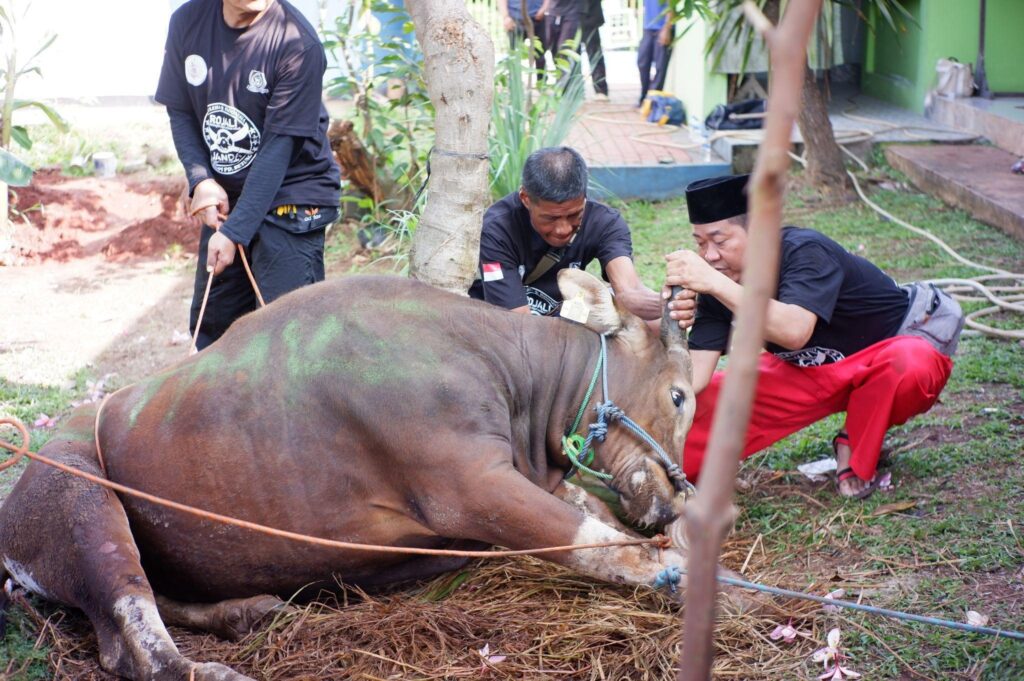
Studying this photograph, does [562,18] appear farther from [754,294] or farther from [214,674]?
[754,294]

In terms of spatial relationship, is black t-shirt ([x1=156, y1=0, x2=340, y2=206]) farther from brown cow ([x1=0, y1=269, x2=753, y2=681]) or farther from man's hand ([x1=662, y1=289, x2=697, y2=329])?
man's hand ([x1=662, y1=289, x2=697, y2=329])

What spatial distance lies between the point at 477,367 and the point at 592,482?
0.78m

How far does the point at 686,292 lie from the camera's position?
12.8 ft

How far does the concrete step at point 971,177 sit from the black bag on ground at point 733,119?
152 centimetres

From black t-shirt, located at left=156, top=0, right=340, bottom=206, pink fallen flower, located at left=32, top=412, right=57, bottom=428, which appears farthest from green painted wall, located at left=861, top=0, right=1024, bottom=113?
pink fallen flower, located at left=32, top=412, right=57, bottom=428

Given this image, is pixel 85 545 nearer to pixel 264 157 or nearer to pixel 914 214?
pixel 264 157

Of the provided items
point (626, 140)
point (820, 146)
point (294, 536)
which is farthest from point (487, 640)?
point (626, 140)

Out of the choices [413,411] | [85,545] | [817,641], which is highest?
[413,411]

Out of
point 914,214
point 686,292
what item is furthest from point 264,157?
point 914,214

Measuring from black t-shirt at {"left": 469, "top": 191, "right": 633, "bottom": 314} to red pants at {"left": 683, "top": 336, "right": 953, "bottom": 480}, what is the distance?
0.90 m

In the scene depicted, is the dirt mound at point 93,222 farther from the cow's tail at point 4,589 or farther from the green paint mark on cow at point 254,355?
the green paint mark on cow at point 254,355

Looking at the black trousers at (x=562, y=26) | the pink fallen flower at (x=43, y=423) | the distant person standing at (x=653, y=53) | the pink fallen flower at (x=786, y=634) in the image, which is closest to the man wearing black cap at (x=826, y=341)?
the pink fallen flower at (x=786, y=634)

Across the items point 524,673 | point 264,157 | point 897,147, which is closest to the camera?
point 524,673

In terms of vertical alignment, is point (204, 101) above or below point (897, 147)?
above
